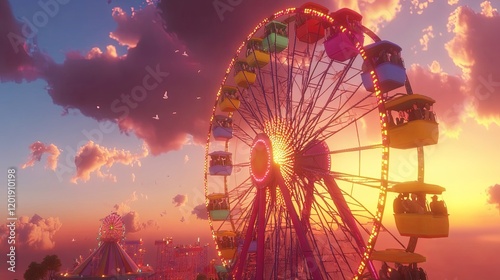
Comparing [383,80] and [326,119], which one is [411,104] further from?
[326,119]

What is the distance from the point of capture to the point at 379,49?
1263 cm

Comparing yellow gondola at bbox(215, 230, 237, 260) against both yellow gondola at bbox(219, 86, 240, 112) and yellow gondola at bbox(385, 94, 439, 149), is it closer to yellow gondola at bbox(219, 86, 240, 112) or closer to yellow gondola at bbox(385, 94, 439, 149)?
yellow gondola at bbox(219, 86, 240, 112)

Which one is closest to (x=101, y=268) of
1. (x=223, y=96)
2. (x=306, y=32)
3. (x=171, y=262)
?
(x=223, y=96)

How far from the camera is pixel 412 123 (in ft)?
37.3

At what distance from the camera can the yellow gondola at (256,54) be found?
18.5 metres

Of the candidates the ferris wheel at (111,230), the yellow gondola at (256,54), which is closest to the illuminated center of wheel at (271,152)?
the yellow gondola at (256,54)

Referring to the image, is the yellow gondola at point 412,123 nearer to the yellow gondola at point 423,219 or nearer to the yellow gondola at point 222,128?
the yellow gondola at point 423,219

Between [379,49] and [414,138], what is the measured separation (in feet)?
11.4

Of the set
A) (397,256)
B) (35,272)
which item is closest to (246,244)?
(397,256)

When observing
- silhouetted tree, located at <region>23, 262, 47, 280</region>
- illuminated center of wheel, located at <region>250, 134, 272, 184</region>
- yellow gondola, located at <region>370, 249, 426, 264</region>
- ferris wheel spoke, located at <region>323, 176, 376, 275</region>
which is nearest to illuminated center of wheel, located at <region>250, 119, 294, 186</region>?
illuminated center of wheel, located at <region>250, 134, 272, 184</region>

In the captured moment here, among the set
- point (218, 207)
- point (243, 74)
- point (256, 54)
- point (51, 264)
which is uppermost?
point (256, 54)

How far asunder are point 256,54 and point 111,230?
24.0 meters

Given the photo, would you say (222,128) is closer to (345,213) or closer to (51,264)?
(345,213)

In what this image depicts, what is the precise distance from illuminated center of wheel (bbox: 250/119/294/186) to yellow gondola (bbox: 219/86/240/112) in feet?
15.6
